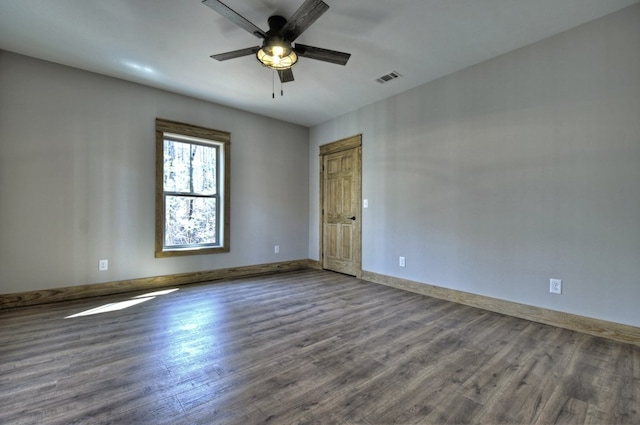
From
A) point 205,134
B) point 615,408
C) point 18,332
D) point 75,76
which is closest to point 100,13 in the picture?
point 75,76

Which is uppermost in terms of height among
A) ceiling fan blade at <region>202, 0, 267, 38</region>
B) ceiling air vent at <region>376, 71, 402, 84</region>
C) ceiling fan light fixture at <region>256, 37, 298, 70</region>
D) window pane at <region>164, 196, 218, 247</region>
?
ceiling air vent at <region>376, 71, 402, 84</region>

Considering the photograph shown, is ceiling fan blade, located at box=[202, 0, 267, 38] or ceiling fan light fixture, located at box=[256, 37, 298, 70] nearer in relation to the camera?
ceiling fan blade, located at box=[202, 0, 267, 38]

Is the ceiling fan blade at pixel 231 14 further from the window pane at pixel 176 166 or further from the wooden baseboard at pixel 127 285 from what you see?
the wooden baseboard at pixel 127 285

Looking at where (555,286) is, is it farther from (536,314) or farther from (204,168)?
(204,168)

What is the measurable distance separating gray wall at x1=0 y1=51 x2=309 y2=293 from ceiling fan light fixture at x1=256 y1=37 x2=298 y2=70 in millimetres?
2124

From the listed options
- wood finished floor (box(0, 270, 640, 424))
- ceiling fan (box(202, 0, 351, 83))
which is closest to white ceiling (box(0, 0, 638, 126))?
ceiling fan (box(202, 0, 351, 83))

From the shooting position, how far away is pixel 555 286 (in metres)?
2.54

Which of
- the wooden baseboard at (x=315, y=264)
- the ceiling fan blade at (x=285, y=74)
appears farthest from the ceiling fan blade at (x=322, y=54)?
the wooden baseboard at (x=315, y=264)

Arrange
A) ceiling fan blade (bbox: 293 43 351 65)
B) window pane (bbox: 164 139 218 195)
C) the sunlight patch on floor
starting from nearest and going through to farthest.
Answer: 1. ceiling fan blade (bbox: 293 43 351 65)
2. the sunlight patch on floor
3. window pane (bbox: 164 139 218 195)

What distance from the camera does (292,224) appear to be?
16.8ft

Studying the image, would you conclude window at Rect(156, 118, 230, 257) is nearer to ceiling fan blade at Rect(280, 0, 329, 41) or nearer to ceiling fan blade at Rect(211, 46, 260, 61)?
ceiling fan blade at Rect(211, 46, 260, 61)

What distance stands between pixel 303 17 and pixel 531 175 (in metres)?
2.53

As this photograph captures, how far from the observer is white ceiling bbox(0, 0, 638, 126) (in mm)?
2234

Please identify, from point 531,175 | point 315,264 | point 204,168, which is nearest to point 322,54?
point 531,175
